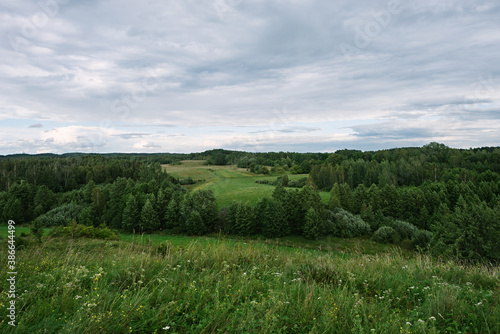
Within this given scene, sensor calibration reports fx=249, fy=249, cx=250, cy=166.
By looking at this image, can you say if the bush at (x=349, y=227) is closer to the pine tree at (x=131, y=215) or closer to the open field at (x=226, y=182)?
the open field at (x=226, y=182)

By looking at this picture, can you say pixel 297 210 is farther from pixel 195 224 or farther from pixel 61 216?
pixel 61 216

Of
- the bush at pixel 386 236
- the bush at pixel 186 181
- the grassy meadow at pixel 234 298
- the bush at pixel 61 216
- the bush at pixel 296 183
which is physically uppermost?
the grassy meadow at pixel 234 298

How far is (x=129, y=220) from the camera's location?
1821 inches

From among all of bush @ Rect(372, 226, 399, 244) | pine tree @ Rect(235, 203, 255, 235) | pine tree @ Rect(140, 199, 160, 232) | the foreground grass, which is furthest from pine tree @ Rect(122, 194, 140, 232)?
the foreground grass

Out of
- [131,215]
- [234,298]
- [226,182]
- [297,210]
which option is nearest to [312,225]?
[297,210]

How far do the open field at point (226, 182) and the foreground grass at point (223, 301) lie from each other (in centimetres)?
4598

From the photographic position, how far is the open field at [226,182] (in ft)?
189

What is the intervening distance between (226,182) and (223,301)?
69251mm

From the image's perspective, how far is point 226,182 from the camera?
7319 centimetres

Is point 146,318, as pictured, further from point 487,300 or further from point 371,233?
point 371,233

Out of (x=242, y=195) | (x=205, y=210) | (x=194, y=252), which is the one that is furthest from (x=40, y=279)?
(x=242, y=195)

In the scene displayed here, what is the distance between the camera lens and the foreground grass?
3520mm

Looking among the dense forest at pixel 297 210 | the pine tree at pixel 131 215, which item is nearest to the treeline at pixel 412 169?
the dense forest at pixel 297 210

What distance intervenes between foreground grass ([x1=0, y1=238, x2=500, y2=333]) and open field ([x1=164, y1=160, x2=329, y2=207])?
45981mm
